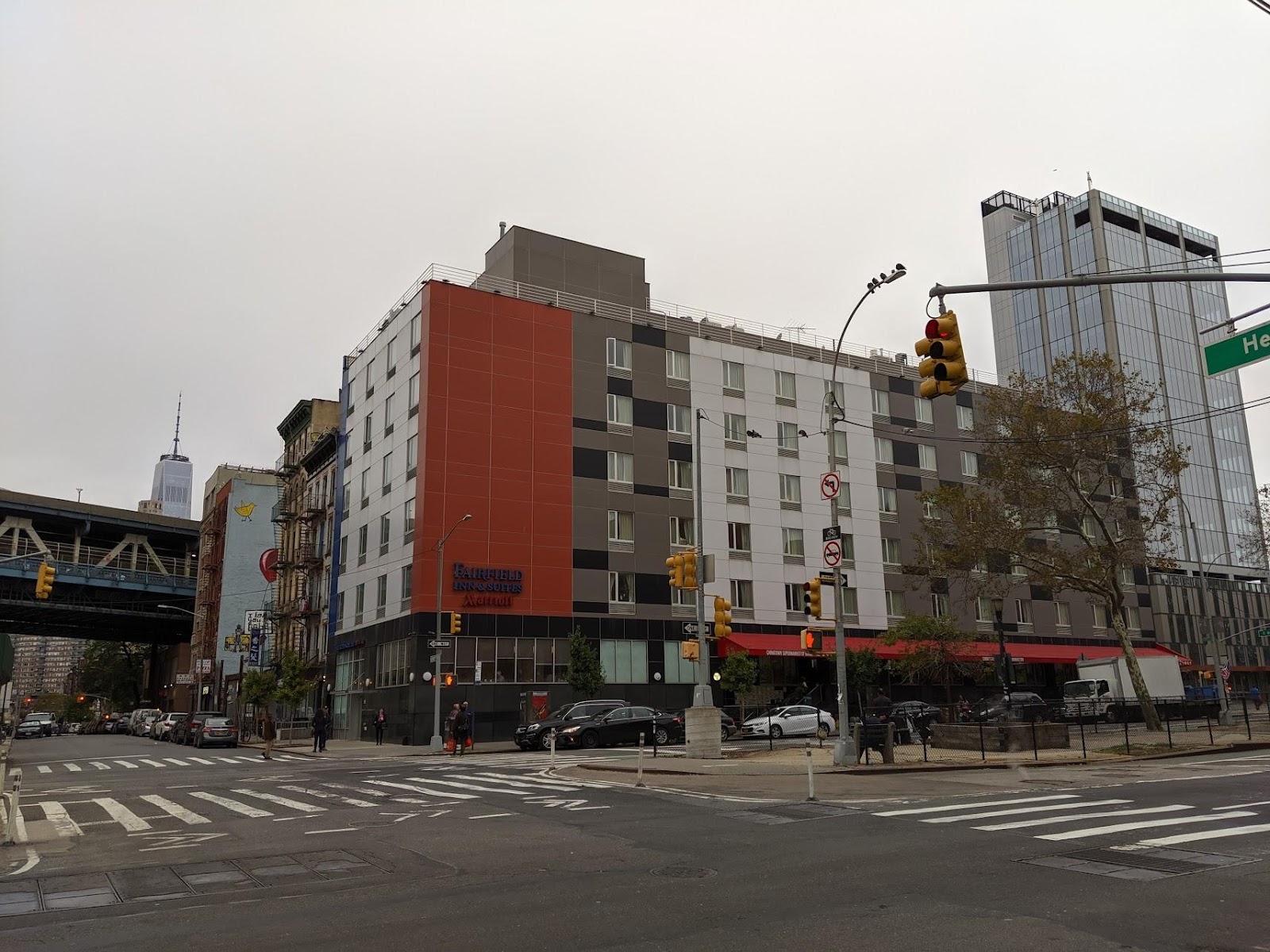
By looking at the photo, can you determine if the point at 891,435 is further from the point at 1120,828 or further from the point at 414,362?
the point at 1120,828

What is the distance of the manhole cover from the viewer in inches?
397

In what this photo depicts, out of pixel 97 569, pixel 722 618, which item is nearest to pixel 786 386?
pixel 722 618

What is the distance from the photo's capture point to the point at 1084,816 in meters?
14.0

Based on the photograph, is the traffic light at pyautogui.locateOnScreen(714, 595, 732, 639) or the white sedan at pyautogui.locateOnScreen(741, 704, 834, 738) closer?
the traffic light at pyautogui.locateOnScreen(714, 595, 732, 639)

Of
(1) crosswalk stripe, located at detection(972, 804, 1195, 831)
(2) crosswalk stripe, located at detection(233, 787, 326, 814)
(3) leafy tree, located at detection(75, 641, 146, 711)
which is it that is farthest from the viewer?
(3) leafy tree, located at detection(75, 641, 146, 711)

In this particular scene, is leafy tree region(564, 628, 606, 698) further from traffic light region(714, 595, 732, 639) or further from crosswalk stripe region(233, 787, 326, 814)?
crosswalk stripe region(233, 787, 326, 814)

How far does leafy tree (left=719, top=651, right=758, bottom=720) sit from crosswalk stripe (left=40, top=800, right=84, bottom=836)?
33.4m

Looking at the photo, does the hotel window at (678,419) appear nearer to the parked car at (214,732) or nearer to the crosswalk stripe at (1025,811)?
the parked car at (214,732)

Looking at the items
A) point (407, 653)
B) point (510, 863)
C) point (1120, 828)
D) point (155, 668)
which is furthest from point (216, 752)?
point (155, 668)

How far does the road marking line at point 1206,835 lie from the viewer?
11.5 m

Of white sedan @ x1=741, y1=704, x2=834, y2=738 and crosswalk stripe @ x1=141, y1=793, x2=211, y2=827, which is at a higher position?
white sedan @ x1=741, y1=704, x2=834, y2=738

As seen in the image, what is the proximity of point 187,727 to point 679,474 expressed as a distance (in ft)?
97.0

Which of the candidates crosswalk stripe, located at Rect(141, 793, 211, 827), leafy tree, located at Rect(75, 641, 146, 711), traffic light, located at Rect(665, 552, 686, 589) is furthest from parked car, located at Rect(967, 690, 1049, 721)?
leafy tree, located at Rect(75, 641, 146, 711)

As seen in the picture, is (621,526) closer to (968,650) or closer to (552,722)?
(552,722)
